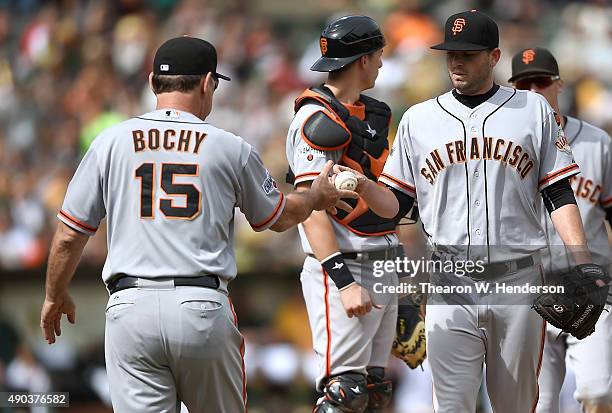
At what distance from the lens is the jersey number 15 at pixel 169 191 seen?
17.8 feet

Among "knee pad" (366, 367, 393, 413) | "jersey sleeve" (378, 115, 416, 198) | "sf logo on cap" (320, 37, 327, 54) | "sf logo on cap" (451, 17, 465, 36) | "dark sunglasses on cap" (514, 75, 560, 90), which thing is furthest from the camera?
"dark sunglasses on cap" (514, 75, 560, 90)

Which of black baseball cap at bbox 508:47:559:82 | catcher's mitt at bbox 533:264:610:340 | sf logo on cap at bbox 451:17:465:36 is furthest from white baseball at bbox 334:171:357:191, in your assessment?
black baseball cap at bbox 508:47:559:82

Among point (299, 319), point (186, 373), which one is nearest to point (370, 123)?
point (186, 373)

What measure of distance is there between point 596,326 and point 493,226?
1.62 m

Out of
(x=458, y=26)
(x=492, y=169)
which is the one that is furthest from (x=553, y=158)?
(x=458, y=26)

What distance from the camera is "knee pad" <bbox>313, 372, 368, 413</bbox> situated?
21.6 ft

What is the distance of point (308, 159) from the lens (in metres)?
6.69

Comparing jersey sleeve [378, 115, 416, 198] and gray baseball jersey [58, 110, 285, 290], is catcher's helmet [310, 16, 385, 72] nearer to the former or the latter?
jersey sleeve [378, 115, 416, 198]

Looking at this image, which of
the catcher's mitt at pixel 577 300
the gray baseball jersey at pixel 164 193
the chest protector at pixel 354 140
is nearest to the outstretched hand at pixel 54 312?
the gray baseball jersey at pixel 164 193

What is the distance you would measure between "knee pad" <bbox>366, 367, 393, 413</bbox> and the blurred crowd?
202 inches

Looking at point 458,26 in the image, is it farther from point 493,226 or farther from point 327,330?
point 327,330

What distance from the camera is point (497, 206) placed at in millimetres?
5895

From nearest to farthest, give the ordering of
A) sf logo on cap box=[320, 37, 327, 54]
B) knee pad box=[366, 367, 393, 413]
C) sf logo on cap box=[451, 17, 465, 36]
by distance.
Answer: sf logo on cap box=[451, 17, 465, 36] < knee pad box=[366, 367, 393, 413] < sf logo on cap box=[320, 37, 327, 54]

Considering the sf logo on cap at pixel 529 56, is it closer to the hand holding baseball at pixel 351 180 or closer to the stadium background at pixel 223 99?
the hand holding baseball at pixel 351 180
